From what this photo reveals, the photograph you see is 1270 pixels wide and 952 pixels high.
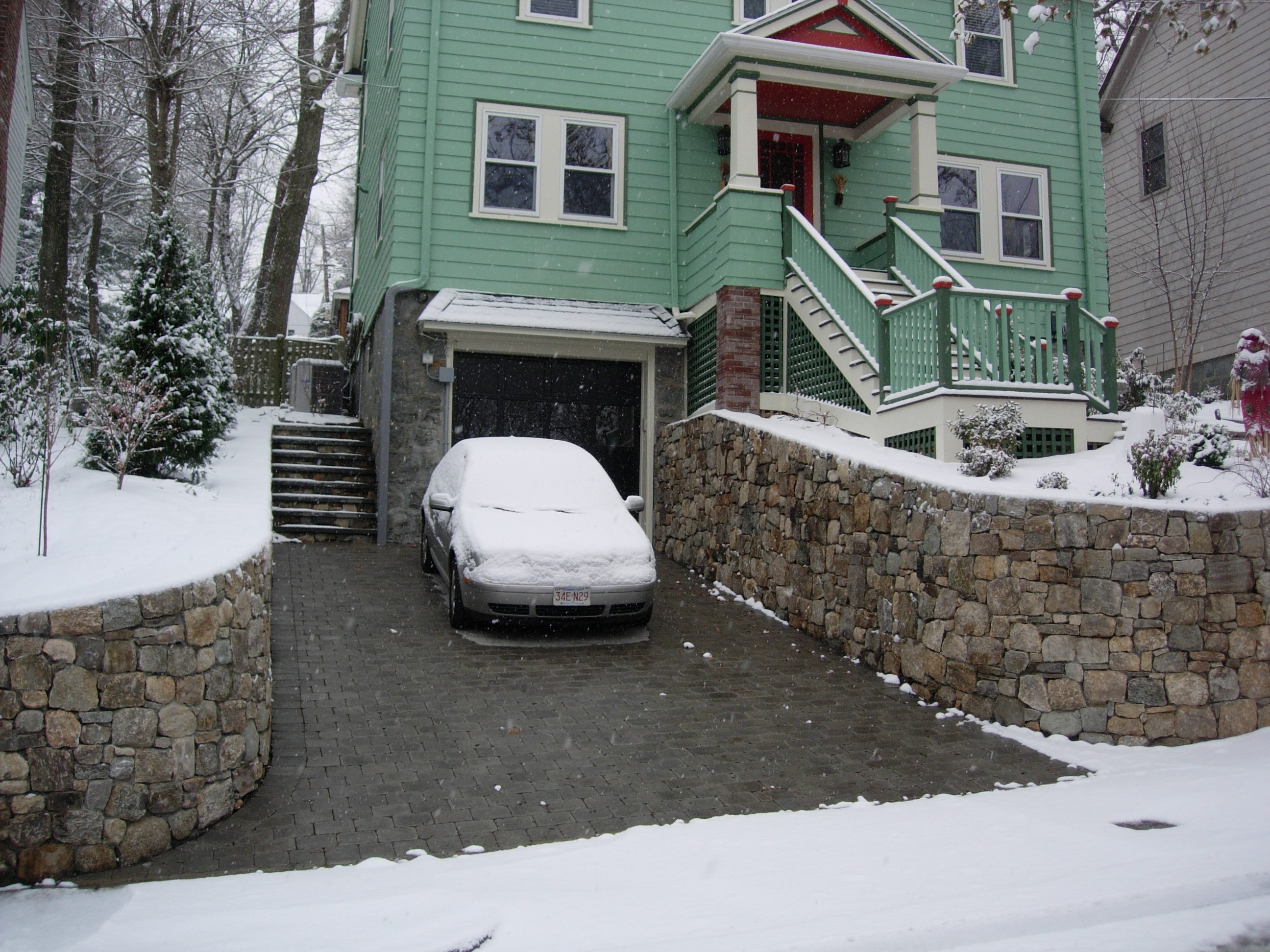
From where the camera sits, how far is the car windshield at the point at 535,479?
9.39 meters

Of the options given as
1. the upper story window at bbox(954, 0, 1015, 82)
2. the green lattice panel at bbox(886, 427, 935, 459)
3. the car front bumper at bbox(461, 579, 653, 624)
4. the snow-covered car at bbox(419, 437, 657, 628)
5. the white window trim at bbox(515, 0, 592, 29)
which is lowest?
the car front bumper at bbox(461, 579, 653, 624)

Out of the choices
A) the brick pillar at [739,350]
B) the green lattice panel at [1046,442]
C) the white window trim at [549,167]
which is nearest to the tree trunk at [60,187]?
the white window trim at [549,167]

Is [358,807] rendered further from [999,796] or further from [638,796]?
[999,796]

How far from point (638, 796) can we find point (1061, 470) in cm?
487

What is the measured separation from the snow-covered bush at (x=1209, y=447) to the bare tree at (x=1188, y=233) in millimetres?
8468

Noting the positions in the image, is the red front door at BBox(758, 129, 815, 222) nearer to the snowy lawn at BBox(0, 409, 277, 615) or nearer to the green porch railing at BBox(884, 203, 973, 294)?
the green porch railing at BBox(884, 203, 973, 294)

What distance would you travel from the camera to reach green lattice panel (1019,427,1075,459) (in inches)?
366

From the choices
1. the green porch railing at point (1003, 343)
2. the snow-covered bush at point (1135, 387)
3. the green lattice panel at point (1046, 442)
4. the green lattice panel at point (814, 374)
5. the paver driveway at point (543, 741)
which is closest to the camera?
the paver driveway at point (543, 741)

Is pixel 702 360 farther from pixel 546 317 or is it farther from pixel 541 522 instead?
pixel 541 522

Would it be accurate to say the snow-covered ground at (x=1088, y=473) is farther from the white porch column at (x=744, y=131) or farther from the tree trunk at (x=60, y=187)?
the tree trunk at (x=60, y=187)

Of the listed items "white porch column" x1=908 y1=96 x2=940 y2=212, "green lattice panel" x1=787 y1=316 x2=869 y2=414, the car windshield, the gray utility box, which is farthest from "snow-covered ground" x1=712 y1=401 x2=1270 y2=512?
the gray utility box

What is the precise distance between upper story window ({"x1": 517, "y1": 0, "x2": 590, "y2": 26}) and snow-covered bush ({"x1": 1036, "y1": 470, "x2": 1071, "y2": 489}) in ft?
31.9

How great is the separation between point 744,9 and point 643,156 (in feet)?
9.65

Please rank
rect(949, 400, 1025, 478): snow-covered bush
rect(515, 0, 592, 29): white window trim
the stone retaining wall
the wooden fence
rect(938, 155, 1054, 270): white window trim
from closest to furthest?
the stone retaining wall < rect(949, 400, 1025, 478): snow-covered bush < rect(515, 0, 592, 29): white window trim < rect(938, 155, 1054, 270): white window trim < the wooden fence
